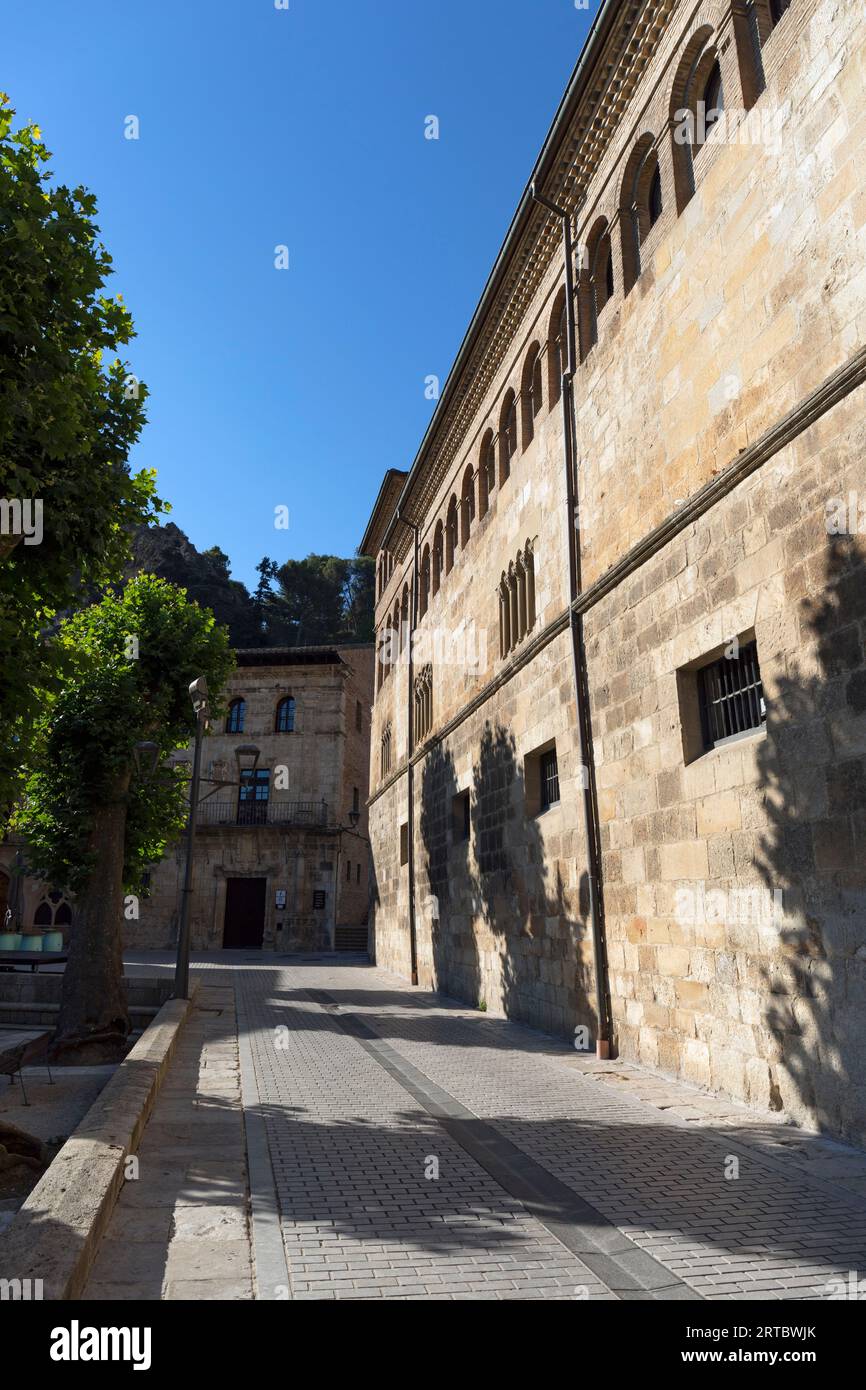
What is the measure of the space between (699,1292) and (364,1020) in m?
10.2

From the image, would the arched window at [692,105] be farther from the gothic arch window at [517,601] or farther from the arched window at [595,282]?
the gothic arch window at [517,601]

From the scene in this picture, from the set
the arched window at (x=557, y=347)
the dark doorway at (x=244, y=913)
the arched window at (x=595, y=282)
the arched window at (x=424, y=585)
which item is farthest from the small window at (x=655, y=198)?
the dark doorway at (x=244, y=913)

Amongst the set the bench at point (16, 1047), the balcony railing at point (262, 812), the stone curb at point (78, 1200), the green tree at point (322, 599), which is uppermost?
the green tree at point (322, 599)

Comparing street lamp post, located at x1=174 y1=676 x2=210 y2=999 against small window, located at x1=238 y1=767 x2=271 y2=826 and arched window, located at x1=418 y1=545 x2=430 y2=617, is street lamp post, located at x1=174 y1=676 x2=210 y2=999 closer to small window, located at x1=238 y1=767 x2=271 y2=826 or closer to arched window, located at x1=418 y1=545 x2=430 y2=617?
arched window, located at x1=418 y1=545 x2=430 y2=617

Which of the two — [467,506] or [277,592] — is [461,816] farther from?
[277,592]

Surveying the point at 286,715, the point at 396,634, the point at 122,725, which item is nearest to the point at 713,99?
the point at 122,725

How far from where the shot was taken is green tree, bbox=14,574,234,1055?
40.8 ft

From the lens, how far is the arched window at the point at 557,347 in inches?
472

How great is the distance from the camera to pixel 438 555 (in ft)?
65.7

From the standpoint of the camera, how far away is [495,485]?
50.5 feet

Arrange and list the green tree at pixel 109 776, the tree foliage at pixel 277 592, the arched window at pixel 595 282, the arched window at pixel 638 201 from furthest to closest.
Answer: the tree foliage at pixel 277 592
the green tree at pixel 109 776
the arched window at pixel 595 282
the arched window at pixel 638 201

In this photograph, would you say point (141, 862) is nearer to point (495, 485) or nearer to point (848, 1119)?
point (495, 485)

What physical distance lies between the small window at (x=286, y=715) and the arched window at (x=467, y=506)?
21663mm
